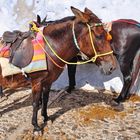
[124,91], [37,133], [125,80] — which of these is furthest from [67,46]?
[124,91]

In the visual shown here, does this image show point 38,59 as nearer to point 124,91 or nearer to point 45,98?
point 45,98

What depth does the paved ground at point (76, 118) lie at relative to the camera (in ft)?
A: 16.6

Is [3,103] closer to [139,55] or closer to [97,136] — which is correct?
[97,136]

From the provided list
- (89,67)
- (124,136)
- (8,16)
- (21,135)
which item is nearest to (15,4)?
(8,16)

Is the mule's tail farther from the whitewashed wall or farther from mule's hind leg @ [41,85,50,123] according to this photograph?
mule's hind leg @ [41,85,50,123]

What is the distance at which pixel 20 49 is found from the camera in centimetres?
443

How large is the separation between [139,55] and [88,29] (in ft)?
7.84

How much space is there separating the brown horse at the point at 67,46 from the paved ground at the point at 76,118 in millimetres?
730

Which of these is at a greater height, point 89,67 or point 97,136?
point 89,67

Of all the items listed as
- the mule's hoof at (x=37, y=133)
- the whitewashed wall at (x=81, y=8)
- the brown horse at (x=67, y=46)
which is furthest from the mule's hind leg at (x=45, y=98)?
the whitewashed wall at (x=81, y=8)

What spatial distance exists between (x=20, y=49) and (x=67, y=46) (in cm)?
64

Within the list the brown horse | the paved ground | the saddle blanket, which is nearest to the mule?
the paved ground

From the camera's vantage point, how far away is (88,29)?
13.7 feet

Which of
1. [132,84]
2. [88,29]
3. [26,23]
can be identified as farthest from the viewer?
[26,23]
